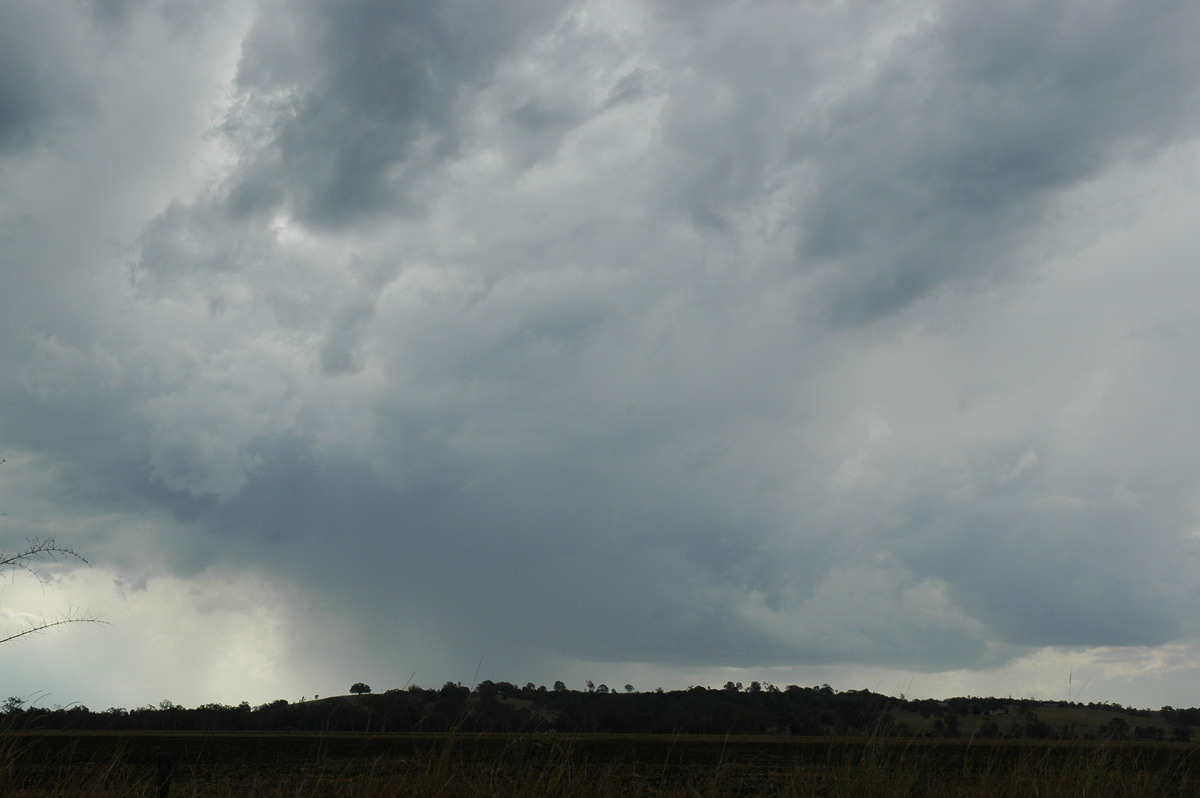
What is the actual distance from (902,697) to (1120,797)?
13.6 feet

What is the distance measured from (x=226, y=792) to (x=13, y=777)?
4.26m

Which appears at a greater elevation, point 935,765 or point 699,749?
point 935,765

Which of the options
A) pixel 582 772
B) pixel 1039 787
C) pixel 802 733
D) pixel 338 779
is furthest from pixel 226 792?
pixel 802 733

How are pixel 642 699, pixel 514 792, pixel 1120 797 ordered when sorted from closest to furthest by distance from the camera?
pixel 514 792 < pixel 1120 797 < pixel 642 699

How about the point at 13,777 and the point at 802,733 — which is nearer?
the point at 13,777

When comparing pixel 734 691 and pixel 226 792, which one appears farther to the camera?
pixel 734 691

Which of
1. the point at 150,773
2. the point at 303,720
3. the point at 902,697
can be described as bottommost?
the point at 303,720

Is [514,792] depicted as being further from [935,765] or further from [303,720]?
[303,720]

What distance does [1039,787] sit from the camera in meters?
16.0

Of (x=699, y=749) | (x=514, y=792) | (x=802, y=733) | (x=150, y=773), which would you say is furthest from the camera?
(x=802, y=733)

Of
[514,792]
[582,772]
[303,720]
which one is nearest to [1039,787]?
[582,772]

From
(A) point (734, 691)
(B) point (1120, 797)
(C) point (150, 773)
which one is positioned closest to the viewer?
(B) point (1120, 797)

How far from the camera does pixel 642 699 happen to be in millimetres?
122812

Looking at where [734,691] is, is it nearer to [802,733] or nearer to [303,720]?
[802,733]
